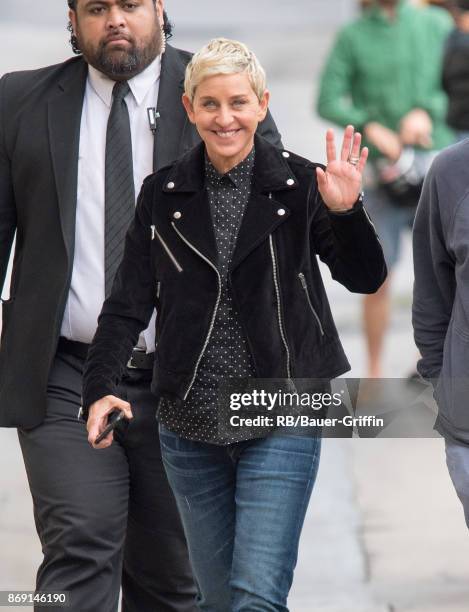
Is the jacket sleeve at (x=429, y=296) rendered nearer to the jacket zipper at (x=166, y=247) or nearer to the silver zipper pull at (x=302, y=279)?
the silver zipper pull at (x=302, y=279)

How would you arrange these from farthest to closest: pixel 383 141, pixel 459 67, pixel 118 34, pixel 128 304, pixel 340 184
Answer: pixel 459 67
pixel 383 141
pixel 118 34
pixel 128 304
pixel 340 184

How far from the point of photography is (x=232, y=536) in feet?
12.9

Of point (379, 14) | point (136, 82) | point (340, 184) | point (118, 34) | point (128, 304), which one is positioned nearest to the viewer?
point (340, 184)

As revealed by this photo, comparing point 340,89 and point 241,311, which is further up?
point 340,89

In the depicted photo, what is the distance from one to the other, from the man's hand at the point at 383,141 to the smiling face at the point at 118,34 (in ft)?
11.0

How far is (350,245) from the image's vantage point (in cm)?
368

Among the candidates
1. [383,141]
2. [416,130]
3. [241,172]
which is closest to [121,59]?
[241,172]

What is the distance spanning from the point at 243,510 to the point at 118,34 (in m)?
1.37

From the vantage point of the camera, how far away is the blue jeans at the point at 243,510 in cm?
376

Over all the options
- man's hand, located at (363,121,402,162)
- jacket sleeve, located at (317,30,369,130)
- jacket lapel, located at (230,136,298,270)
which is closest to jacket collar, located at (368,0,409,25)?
jacket sleeve, located at (317,30,369,130)

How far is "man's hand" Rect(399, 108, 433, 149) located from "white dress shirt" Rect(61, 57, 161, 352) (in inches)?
136

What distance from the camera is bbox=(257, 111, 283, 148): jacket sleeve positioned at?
4320mm

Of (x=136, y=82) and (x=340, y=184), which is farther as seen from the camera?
(x=136, y=82)

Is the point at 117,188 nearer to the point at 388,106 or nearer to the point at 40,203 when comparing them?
the point at 40,203
